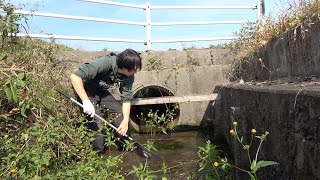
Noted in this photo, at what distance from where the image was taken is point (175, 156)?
14.2 ft

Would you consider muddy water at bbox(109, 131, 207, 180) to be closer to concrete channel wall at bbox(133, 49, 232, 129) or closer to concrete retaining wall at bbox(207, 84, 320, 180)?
concrete channel wall at bbox(133, 49, 232, 129)

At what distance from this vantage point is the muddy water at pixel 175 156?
3.51m

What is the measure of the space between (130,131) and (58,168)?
372cm

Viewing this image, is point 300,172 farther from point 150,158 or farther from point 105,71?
point 105,71

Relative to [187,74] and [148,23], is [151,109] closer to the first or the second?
[187,74]

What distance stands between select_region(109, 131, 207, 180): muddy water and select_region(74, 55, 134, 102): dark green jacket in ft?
2.65

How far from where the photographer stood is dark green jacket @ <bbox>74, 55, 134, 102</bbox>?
156 inches

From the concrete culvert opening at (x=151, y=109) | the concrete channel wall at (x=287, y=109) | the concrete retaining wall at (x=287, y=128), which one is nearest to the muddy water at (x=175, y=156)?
the concrete culvert opening at (x=151, y=109)

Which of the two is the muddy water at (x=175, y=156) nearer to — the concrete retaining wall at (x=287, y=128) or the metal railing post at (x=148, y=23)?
the concrete retaining wall at (x=287, y=128)

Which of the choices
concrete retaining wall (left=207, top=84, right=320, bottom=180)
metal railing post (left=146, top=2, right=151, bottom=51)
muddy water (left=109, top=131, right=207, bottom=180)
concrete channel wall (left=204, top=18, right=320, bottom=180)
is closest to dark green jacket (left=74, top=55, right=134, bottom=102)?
muddy water (left=109, top=131, right=207, bottom=180)

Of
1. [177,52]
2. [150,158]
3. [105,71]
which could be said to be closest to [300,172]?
[150,158]

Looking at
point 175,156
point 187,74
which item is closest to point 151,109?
point 187,74

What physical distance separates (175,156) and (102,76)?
4.66 feet

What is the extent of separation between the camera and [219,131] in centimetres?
531
